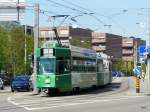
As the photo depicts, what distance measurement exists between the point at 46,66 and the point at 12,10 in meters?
6.80

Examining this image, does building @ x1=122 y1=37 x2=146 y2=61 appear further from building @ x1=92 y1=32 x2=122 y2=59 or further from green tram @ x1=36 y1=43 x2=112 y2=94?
green tram @ x1=36 y1=43 x2=112 y2=94

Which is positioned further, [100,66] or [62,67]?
[100,66]

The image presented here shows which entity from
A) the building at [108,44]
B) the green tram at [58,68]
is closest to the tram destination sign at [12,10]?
the green tram at [58,68]

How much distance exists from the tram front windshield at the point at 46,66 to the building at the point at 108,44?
120m

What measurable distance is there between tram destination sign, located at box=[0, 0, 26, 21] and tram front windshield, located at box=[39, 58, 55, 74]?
5.90 meters

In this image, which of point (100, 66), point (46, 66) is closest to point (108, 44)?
point (100, 66)

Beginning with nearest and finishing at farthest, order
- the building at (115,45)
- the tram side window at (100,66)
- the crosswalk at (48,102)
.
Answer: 1. the crosswalk at (48,102)
2. the tram side window at (100,66)
3. the building at (115,45)

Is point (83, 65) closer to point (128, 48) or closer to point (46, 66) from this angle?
point (46, 66)

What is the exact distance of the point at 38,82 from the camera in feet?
125

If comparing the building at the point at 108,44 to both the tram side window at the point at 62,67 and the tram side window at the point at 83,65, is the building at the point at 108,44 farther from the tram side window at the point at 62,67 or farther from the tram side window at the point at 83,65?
the tram side window at the point at 62,67

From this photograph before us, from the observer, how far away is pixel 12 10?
139ft

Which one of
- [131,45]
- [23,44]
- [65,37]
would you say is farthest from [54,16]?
[131,45]

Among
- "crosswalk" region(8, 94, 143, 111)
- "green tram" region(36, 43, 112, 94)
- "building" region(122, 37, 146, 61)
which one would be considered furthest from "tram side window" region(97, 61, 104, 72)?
"building" region(122, 37, 146, 61)

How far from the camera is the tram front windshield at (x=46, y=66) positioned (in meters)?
37.2
